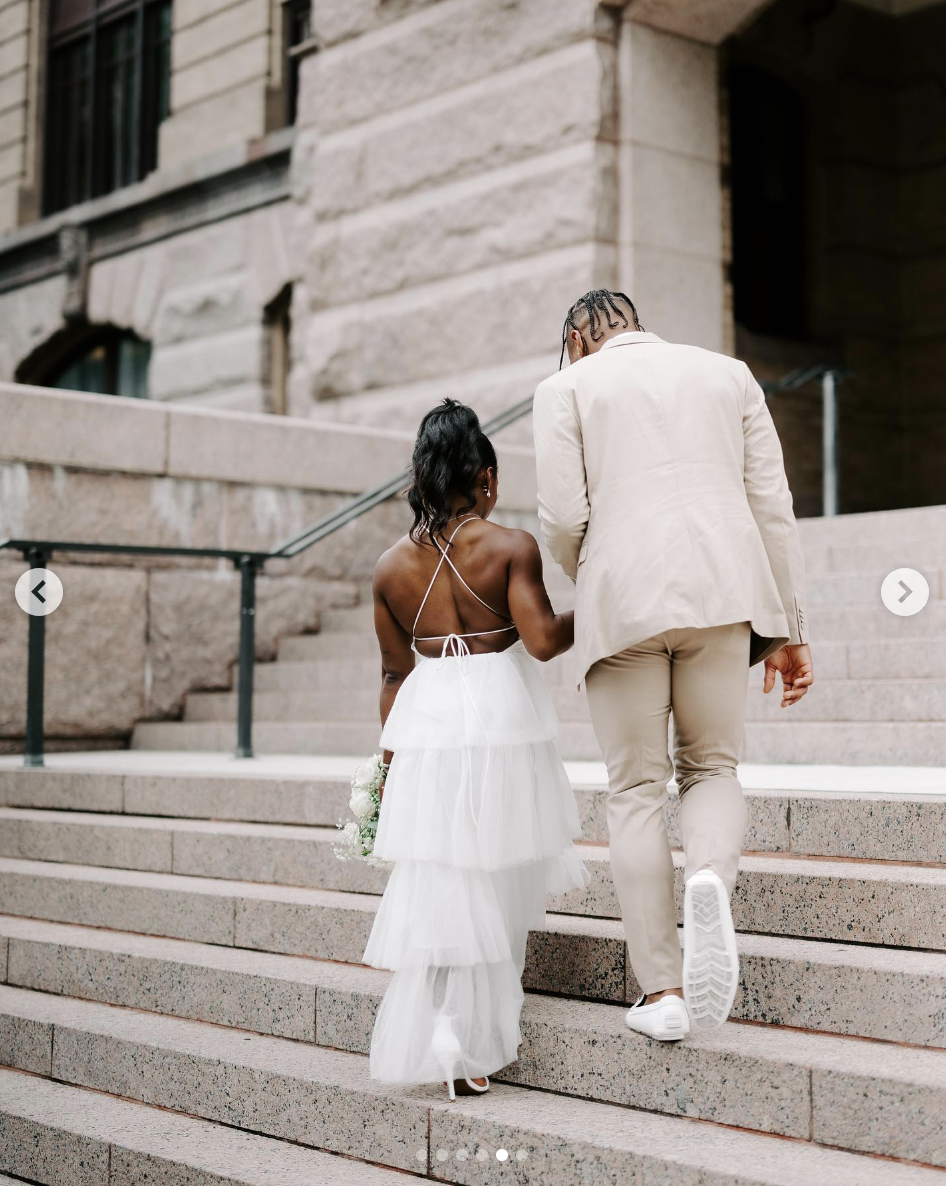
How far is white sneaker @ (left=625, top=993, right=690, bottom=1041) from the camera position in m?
3.87

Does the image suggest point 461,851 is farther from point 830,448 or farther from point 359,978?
point 830,448

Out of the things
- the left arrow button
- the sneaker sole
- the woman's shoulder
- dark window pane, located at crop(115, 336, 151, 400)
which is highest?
dark window pane, located at crop(115, 336, 151, 400)

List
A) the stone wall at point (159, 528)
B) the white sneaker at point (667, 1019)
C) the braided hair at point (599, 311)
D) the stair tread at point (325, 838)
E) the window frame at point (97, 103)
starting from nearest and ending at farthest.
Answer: the white sneaker at point (667, 1019) → the braided hair at point (599, 311) → the stair tread at point (325, 838) → the stone wall at point (159, 528) → the window frame at point (97, 103)

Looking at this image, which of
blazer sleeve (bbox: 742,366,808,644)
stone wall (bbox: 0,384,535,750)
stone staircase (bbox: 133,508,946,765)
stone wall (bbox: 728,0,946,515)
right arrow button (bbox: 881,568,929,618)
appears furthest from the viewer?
stone wall (bbox: 728,0,946,515)

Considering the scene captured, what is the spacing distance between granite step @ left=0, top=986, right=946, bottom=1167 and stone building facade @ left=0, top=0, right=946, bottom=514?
6.34 meters

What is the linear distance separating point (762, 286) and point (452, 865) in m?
10.0

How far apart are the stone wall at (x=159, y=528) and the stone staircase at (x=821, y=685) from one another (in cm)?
25

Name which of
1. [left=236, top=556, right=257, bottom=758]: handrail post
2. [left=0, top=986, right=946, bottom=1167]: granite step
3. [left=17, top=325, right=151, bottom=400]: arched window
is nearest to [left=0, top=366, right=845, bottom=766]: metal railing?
[left=236, top=556, right=257, bottom=758]: handrail post

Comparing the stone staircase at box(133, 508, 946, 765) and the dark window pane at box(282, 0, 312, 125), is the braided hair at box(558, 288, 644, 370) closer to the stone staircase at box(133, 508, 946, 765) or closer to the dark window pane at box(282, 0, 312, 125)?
the stone staircase at box(133, 508, 946, 765)

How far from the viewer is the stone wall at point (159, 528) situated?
29.1 feet

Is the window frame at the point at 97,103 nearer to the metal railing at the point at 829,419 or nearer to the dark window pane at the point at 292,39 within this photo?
the dark window pane at the point at 292,39

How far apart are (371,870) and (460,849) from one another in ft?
5.32

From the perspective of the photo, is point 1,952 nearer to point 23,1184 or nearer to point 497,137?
point 23,1184

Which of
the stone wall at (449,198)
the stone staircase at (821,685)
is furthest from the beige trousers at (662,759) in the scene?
the stone wall at (449,198)
